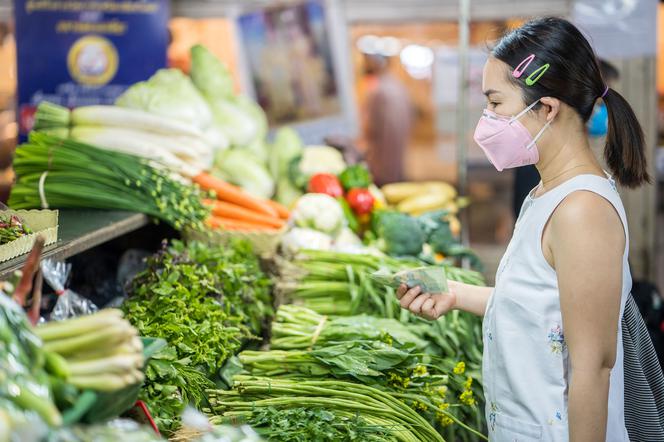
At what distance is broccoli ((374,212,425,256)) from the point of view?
14.5 feet

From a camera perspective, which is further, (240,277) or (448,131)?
(448,131)

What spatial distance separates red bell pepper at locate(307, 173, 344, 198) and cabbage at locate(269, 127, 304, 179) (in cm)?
31

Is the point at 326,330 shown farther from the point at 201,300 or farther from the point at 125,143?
the point at 125,143

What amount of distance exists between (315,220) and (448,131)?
9.10ft

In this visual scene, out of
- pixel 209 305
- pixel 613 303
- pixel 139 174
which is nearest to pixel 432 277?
pixel 613 303

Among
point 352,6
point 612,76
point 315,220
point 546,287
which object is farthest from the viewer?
point 352,6

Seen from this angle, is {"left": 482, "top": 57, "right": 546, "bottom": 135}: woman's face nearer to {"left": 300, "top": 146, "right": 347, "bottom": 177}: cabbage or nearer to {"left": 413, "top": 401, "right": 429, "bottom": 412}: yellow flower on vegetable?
{"left": 413, "top": 401, "right": 429, "bottom": 412}: yellow flower on vegetable

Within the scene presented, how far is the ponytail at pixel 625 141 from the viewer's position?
229 cm

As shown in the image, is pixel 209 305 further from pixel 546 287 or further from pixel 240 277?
pixel 546 287

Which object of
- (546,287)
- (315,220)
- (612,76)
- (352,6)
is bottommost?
(315,220)

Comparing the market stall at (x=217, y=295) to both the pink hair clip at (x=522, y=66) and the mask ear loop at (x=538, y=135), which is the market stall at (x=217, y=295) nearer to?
the mask ear loop at (x=538, y=135)

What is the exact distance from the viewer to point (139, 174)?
3748mm

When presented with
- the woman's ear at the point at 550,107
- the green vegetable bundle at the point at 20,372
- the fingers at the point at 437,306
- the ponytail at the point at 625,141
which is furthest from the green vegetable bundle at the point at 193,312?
the ponytail at the point at 625,141

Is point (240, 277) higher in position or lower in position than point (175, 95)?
lower
